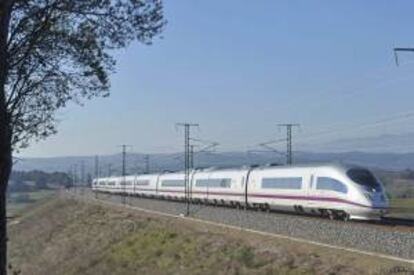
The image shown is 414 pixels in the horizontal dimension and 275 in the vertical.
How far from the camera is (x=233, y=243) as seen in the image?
3269 cm

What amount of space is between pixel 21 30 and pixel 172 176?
6569 cm

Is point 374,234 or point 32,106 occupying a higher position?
point 32,106

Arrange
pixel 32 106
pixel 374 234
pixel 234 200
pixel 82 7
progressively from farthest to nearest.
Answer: pixel 234 200, pixel 374 234, pixel 32 106, pixel 82 7

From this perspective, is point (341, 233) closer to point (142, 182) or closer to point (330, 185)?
point (330, 185)

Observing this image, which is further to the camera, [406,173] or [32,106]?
[406,173]

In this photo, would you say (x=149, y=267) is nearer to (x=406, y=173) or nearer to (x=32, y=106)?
(x=32, y=106)

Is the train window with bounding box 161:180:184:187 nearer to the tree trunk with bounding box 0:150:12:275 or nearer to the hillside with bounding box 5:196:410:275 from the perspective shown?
the hillside with bounding box 5:196:410:275

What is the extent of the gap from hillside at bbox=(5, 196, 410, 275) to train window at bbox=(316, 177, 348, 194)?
659 cm

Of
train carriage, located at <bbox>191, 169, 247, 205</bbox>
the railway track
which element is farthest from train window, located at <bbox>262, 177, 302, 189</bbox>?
train carriage, located at <bbox>191, 169, 247, 205</bbox>

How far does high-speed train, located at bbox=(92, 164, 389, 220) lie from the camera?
39.8m

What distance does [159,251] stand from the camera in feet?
126

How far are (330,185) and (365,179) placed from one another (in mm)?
2150

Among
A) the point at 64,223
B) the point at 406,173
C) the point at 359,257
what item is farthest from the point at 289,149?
the point at 359,257

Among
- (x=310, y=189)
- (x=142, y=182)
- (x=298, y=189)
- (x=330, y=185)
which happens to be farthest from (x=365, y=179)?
(x=142, y=182)
